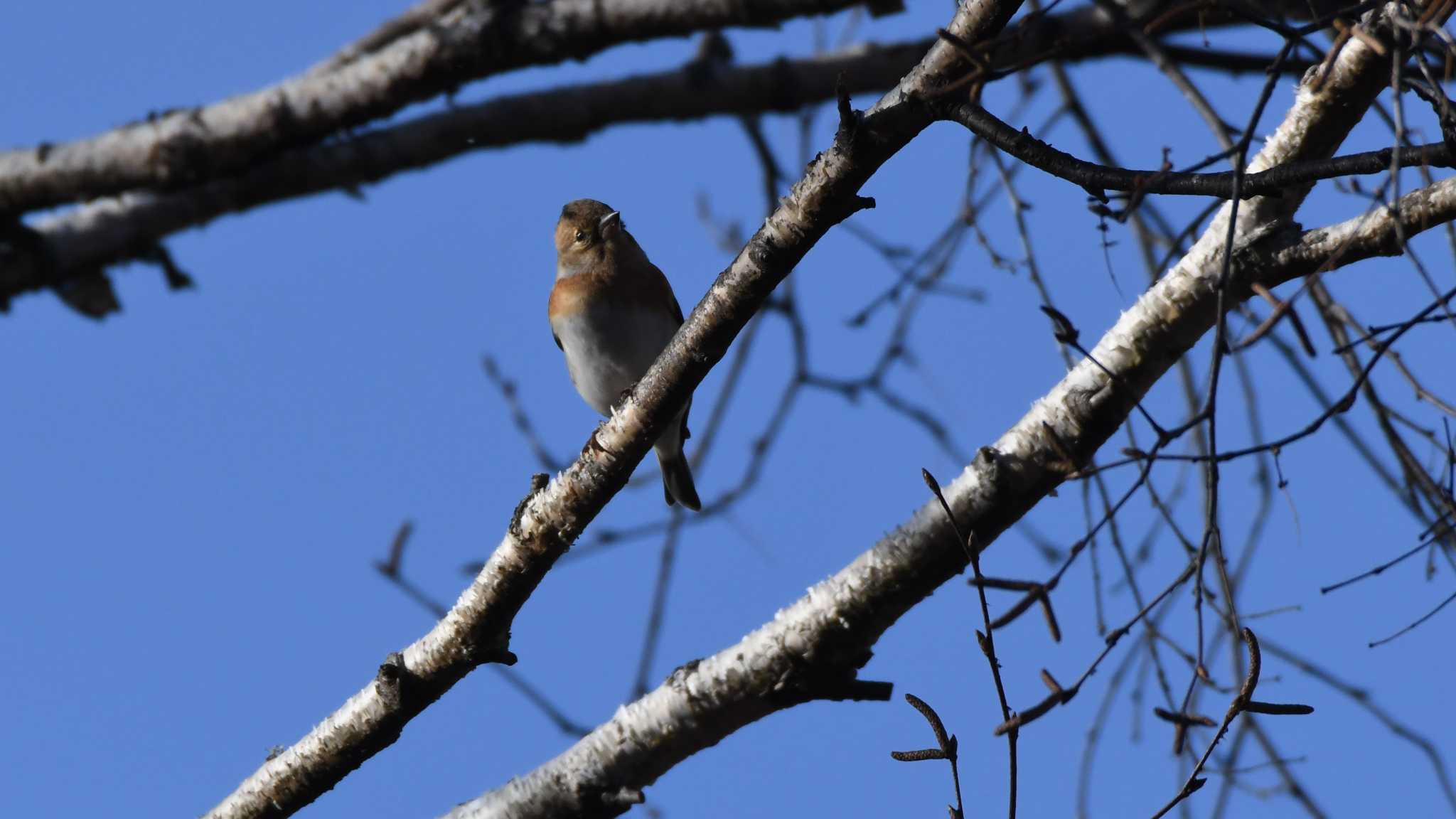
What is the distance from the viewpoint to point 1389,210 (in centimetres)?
175

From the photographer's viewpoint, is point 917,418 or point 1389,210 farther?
point 917,418

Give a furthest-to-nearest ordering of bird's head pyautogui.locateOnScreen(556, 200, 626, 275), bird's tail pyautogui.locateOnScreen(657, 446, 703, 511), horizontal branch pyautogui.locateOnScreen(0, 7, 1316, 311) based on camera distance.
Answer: horizontal branch pyautogui.locateOnScreen(0, 7, 1316, 311) → bird's tail pyautogui.locateOnScreen(657, 446, 703, 511) → bird's head pyautogui.locateOnScreen(556, 200, 626, 275)

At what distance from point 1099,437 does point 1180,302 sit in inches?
11.4

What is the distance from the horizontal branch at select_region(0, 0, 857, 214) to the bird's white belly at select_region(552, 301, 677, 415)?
1.09 metres

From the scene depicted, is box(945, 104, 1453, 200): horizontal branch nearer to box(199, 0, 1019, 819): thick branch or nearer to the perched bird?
box(199, 0, 1019, 819): thick branch

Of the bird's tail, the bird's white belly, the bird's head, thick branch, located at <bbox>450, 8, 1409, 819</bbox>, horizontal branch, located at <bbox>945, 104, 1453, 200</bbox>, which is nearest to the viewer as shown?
horizontal branch, located at <bbox>945, 104, 1453, 200</bbox>

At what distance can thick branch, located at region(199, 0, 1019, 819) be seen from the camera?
7.06 ft

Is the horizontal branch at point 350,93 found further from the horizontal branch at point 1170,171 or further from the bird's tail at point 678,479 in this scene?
the horizontal branch at point 1170,171

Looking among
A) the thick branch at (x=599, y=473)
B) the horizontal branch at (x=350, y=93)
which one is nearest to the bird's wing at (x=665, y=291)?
the horizontal branch at (x=350, y=93)

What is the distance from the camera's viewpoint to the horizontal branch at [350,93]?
4891 mm

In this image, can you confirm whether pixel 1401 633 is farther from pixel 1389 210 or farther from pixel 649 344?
pixel 649 344

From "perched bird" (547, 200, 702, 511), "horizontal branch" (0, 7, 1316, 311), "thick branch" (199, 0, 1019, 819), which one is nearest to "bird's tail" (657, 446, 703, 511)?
"perched bird" (547, 200, 702, 511)

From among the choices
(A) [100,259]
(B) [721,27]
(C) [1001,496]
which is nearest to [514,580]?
(C) [1001,496]

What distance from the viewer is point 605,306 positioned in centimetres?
450
